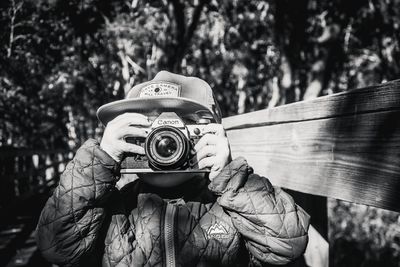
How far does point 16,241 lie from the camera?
2764 mm

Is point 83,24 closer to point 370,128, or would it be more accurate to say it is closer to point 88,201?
point 88,201

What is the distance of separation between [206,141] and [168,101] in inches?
9.8

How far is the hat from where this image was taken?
1.58 meters

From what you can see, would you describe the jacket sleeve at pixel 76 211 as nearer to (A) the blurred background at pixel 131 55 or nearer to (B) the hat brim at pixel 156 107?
(B) the hat brim at pixel 156 107

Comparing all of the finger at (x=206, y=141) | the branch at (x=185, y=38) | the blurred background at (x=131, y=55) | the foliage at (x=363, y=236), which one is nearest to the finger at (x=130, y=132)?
the finger at (x=206, y=141)

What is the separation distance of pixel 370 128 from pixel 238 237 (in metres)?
0.85

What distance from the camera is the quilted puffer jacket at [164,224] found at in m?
1.41

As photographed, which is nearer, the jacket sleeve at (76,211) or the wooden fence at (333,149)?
the wooden fence at (333,149)

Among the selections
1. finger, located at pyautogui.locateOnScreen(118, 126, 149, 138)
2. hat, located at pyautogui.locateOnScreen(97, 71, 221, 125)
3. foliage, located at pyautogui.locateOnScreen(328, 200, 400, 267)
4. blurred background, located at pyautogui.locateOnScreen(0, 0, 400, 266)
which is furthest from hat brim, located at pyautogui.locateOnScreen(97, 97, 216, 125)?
foliage, located at pyautogui.locateOnScreen(328, 200, 400, 267)

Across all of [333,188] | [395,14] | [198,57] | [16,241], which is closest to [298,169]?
[333,188]

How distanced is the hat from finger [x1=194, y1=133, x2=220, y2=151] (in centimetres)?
12

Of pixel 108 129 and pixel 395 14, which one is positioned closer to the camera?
pixel 108 129

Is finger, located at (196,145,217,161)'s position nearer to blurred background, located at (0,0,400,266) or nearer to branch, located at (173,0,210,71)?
blurred background, located at (0,0,400,266)

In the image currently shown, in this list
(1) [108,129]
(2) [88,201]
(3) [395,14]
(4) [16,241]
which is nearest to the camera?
(2) [88,201]
